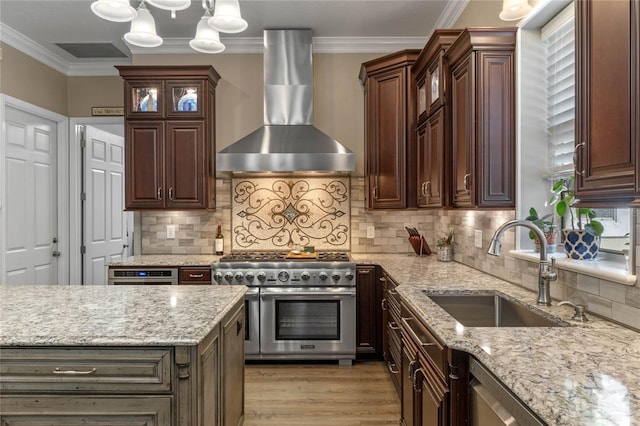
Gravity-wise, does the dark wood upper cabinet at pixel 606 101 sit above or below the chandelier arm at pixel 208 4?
below

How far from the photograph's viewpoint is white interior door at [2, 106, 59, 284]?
3.95m

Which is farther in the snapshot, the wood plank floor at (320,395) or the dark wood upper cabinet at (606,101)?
the wood plank floor at (320,395)

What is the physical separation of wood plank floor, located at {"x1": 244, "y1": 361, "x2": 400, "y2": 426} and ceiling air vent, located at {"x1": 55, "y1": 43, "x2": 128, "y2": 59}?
3.51 meters

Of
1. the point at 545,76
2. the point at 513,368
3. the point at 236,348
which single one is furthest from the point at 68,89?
the point at 513,368

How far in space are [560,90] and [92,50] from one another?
4.41m

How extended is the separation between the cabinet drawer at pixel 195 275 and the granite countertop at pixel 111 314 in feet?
4.17

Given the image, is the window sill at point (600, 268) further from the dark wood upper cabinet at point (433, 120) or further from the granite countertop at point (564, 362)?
the dark wood upper cabinet at point (433, 120)

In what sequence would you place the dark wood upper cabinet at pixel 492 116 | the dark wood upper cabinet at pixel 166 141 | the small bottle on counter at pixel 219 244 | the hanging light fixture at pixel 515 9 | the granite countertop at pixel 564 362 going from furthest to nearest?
the small bottle on counter at pixel 219 244
the dark wood upper cabinet at pixel 166 141
the dark wood upper cabinet at pixel 492 116
the hanging light fixture at pixel 515 9
the granite countertop at pixel 564 362

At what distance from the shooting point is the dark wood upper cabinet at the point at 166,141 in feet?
12.7

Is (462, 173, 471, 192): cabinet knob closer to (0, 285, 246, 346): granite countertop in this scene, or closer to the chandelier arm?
(0, 285, 246, 346): granite countertop

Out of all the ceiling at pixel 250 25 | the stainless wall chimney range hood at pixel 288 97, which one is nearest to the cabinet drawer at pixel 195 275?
the stainless wall chimney range hood at pixel 288 97

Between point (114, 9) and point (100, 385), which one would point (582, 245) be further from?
point (114, 9)

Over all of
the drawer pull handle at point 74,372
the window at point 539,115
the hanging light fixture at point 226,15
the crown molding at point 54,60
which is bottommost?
the drawer pull handle at point 74,372

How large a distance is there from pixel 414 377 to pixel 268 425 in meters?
1.17
